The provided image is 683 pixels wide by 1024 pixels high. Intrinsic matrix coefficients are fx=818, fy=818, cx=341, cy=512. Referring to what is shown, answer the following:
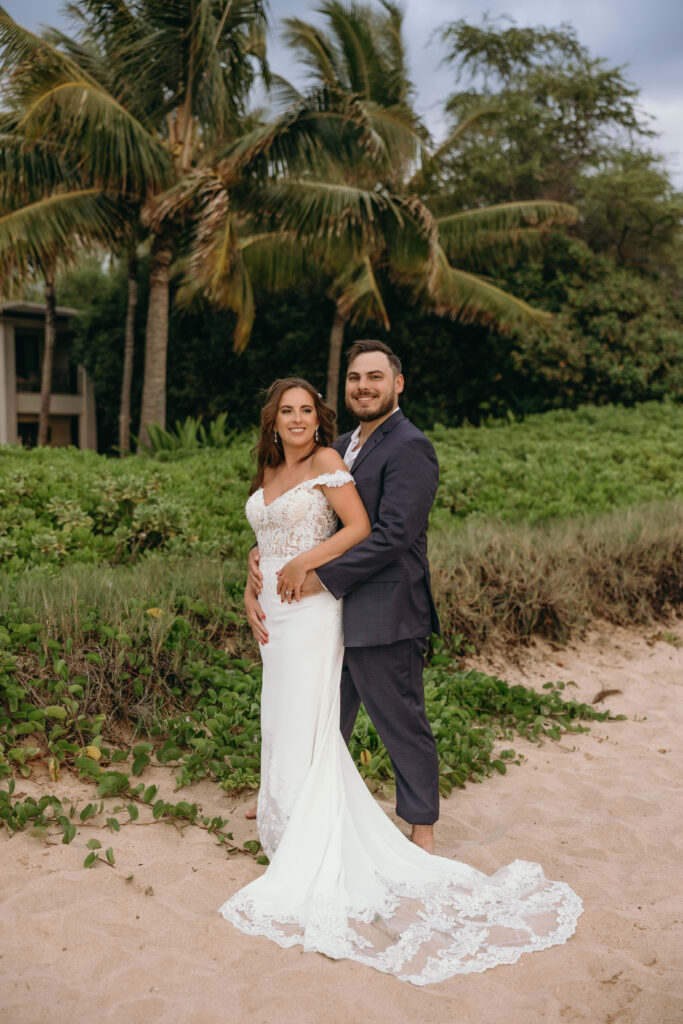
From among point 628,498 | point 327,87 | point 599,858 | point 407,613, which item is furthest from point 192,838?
point 327,87

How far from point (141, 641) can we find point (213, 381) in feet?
58.2

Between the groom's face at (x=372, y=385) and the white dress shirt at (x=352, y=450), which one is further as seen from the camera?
the white dress shirt at (x=352, y=450)

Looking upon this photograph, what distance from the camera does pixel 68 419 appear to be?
93.6ft

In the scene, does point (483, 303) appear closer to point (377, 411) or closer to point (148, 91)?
point (148, 91)

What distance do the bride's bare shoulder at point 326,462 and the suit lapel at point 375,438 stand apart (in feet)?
0.39

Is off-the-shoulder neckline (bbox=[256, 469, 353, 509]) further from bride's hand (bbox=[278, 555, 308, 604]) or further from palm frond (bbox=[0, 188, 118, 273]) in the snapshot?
palm frond (bbox=[0, 188, 118, 273])

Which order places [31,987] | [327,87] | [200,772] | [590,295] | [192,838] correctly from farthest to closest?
1. [590,295]
2. [327,87]
3. [200,772]
4. [192,838]
5. [31,987]

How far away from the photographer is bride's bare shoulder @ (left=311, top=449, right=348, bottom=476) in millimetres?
3490

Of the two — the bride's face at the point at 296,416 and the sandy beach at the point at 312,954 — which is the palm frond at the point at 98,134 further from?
the sandy beach at the point at 312,954

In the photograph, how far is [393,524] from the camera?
3.37 metres

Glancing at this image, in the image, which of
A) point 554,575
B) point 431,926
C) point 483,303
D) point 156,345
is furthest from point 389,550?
point 483,303

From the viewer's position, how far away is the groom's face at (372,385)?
3570 mm

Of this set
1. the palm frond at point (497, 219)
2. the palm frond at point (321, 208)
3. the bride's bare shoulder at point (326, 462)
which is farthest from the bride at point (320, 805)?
the palm frond at point (497, 219)

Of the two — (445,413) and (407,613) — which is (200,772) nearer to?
(407,613)
